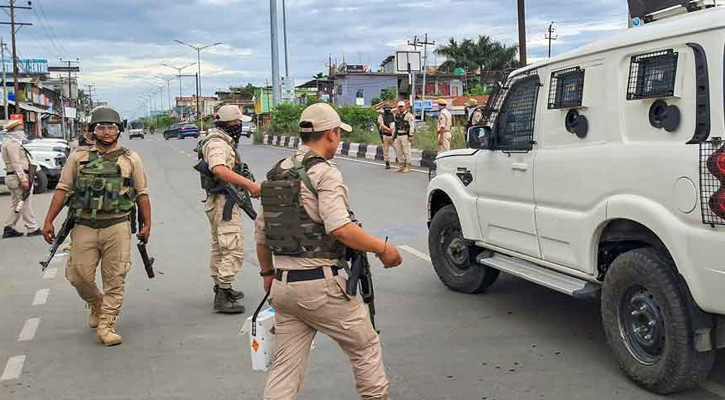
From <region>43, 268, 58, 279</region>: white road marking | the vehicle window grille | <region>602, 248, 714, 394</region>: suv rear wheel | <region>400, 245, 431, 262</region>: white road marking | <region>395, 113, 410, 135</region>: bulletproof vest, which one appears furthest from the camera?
<region>395, 113, 410, 135</region>: bulletproof vest

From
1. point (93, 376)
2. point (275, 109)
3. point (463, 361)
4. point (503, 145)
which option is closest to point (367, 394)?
point (463, 361)

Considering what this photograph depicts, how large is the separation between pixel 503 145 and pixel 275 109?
38.9 metres

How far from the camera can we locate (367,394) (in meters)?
3.42

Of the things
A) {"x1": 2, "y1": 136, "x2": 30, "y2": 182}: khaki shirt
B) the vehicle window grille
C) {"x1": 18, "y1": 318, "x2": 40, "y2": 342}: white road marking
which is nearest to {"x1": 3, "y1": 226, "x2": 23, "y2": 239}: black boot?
{"x1": 2, "y1": 136, "x2": 30, "y2": 182}: khaki shirt

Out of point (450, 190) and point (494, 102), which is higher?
point (494, 102)

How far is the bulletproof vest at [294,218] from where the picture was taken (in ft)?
10.7

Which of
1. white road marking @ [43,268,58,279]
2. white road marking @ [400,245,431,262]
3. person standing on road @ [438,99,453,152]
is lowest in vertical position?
white road marking @ [43,268,58,279]

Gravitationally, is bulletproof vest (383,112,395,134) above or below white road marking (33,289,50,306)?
above

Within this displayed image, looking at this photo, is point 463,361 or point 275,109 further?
point 275,109

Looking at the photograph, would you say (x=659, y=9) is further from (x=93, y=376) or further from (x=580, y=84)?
(x=93, y=376)

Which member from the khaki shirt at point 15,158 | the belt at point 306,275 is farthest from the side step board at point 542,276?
the khaki shirt at point 15,158

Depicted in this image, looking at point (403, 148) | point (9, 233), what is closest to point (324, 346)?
point (9, 233)

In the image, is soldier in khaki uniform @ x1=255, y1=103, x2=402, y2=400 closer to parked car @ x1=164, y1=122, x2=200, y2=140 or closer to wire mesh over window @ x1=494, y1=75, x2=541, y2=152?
wire mesh over window @ x1=494, y1=75, x2=541, y2=152

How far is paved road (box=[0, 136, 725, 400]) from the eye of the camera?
14.6 ft
